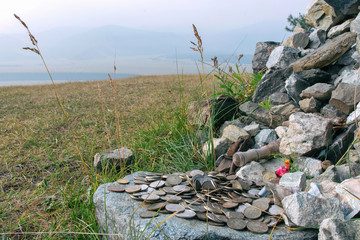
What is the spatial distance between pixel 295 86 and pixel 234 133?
33.5 inches

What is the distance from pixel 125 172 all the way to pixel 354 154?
2.07m

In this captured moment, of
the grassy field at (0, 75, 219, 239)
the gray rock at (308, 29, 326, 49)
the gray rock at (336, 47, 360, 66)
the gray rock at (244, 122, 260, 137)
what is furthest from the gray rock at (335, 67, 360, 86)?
the grassy field at (0, 75, 219, 239)

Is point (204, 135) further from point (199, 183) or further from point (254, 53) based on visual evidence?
point (254, 53)

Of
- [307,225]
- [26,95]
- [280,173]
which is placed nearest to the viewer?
[307,225]

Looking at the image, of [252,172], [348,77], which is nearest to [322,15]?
[348,77]

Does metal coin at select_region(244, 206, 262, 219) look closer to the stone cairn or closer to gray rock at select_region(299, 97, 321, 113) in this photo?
the stone cairn

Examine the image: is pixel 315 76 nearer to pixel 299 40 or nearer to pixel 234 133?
pixel 299 40

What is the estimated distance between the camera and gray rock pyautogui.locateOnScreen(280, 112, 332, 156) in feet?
9.52

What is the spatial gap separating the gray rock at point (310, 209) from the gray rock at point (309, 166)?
0.69 metres

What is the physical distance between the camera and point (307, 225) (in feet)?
6.52

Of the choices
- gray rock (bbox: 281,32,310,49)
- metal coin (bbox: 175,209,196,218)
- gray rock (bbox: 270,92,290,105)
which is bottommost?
metal coin (bbox: 175,209,196,218)

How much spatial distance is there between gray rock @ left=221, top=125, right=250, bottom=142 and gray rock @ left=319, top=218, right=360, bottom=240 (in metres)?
1.62

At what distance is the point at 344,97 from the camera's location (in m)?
3.11

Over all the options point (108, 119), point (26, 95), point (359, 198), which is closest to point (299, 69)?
point (359, 198)
